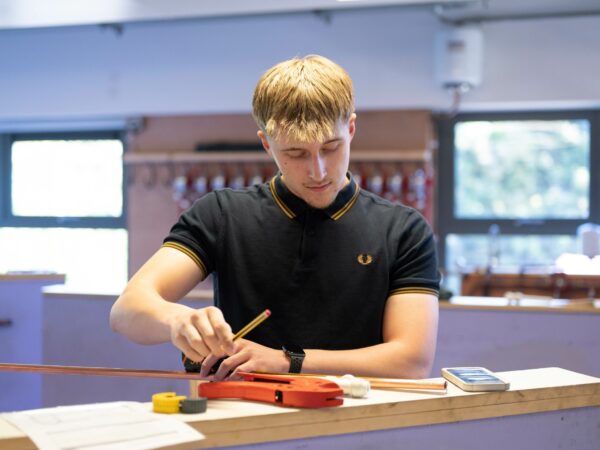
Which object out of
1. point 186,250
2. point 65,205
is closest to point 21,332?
Answer: point 65,205

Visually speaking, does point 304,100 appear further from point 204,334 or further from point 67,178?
point 67,178

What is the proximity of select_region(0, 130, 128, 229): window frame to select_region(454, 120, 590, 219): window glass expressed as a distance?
2692mm

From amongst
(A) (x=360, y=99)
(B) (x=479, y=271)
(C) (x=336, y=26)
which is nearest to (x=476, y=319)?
(B) (x=479, y=271)

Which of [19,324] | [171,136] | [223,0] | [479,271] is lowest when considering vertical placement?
[19,324]

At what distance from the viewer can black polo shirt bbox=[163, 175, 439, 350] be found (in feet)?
5.52

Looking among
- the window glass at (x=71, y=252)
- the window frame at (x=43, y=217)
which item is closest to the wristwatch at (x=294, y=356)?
the window glass at (x=71, y=252)

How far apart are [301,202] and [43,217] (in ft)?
17.4

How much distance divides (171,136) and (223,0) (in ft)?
6.65

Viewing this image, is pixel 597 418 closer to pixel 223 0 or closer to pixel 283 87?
pixel 283 87

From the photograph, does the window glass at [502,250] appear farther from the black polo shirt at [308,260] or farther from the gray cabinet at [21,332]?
the black polo shirt at [308,260]

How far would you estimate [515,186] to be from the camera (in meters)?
5.82

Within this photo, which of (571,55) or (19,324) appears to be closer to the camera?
(19,324)

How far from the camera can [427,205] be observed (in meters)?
5.72

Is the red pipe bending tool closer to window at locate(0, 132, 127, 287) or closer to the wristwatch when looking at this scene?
the wristwatch
